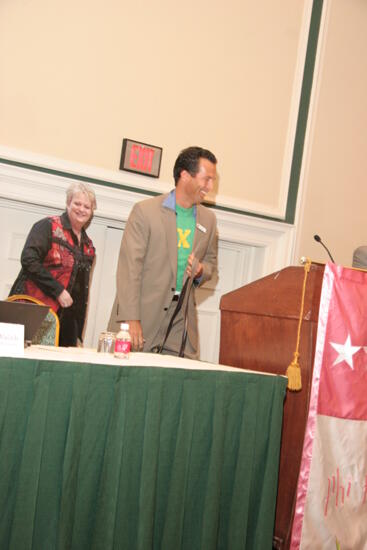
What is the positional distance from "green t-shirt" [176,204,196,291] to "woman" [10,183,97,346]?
937 mm

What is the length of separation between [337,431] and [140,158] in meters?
2.66

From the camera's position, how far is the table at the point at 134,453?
1.75 meters

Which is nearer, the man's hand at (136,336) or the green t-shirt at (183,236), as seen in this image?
the man's hand at (136,336)

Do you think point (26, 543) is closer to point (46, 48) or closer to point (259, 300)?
point (259, 300)

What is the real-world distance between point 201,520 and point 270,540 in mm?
313

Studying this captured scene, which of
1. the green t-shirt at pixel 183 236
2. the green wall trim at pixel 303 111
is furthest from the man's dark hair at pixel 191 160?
the green wall trim at pixel 303 111

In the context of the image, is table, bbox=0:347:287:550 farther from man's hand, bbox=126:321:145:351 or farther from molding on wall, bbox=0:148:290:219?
molding on wall, bbox=0:148:290:219

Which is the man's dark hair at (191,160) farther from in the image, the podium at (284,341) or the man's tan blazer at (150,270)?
the podium at (284,341)

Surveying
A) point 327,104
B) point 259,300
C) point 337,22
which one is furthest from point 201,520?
point 337,22

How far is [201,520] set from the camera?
82.1 inches

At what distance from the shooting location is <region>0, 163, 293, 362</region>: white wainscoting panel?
4.19 metres

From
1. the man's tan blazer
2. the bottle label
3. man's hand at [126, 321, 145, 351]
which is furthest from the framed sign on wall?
the bottle label

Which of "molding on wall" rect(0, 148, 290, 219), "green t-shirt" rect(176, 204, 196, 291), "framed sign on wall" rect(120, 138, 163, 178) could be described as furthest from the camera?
"framed sign on wall" rect(120, 138, 163, 178)

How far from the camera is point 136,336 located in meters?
3.12
